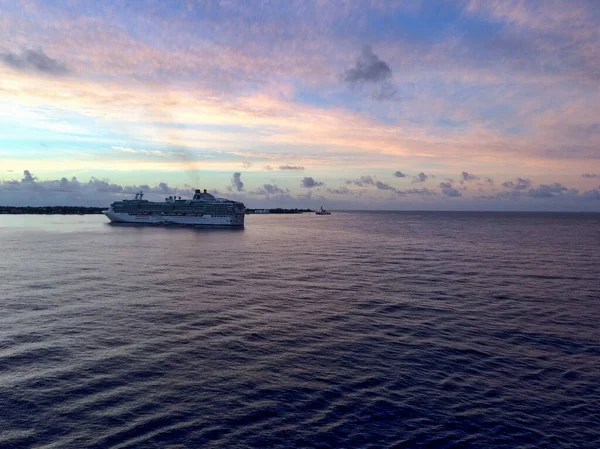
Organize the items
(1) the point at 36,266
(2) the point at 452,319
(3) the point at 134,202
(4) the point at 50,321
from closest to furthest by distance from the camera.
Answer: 1. (4) the point at 50,321
2. (2) the point at 452,319
3. (1) the point at 36,266
4. (3) the point at 134,202

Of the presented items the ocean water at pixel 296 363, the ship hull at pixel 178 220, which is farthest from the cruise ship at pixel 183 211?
the ocean water at pixel 296 363

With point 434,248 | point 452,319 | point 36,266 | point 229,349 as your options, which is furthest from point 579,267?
point 36,266

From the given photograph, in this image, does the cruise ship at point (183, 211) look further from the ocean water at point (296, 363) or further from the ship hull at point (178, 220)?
the ocean water at point (296, 363)

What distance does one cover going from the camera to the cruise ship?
14938 cm

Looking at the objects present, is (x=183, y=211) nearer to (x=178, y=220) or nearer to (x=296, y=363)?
(x=178, y=220)

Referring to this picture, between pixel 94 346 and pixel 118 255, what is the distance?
45.3m

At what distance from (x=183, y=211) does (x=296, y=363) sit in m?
140

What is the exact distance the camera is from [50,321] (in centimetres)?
2753

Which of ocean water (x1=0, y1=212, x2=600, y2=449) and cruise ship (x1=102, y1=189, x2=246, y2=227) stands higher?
cruise ship (x1=102, y1=189, x2=246, y2=227)

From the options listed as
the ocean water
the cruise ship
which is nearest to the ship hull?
the cruise ship

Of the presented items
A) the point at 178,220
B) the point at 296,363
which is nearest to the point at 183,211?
the point at 178,220

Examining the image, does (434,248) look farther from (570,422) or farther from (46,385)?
(46,385)

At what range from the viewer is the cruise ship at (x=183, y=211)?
14938cm

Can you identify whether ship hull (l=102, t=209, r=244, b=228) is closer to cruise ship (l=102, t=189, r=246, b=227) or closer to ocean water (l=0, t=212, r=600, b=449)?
cruise ship (l=102, t=189, r=246, b=227)
